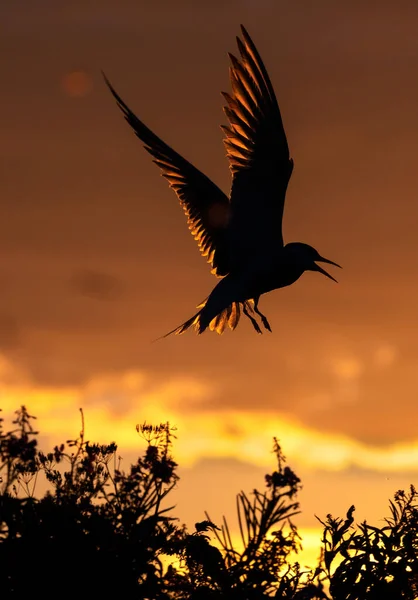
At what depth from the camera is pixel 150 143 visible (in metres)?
15.1

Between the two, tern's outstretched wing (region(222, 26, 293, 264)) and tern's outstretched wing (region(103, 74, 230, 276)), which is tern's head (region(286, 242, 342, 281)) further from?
tern's outstretched wing (region(103, 74, 230, 276))

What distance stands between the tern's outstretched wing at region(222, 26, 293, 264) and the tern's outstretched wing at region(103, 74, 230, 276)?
854mm

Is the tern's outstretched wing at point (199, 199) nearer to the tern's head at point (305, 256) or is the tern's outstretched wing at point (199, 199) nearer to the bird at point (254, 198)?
the bird at point (254, 198)

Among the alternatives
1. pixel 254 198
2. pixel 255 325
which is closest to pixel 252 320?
pixel 255 325

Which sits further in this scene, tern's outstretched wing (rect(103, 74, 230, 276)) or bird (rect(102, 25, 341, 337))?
tern's outstretched wing (rect(103, 74, 230, 276))

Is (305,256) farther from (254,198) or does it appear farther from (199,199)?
(199,199)

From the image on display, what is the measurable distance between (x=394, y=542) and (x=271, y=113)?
7676 millimetres

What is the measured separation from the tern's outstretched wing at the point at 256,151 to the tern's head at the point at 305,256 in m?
0.42

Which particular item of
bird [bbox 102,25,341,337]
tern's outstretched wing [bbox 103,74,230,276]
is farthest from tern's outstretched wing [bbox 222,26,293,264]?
tern's outstretched wing [bbox 103,74,230,276]

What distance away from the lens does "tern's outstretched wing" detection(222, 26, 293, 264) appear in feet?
45.2

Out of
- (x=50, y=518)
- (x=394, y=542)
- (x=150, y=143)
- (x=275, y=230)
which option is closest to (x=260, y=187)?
(x=275, y=230)

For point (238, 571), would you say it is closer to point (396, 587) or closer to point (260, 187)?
point (396, 587)

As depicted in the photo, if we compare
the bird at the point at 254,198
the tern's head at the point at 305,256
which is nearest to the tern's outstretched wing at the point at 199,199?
the bird at the point at 254,198

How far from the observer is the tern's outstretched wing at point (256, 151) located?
45.2ft
